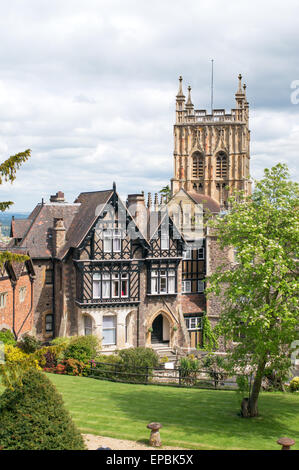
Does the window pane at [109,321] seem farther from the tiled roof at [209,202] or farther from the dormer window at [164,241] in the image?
the tiled roof at [209,202]

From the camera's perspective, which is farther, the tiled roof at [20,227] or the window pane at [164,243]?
the tiled roof at [20,227]

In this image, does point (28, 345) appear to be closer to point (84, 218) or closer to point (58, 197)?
point (84, 218)

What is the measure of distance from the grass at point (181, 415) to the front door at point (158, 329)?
16532 mm

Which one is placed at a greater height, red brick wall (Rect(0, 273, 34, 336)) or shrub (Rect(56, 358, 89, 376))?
red brick wall (Rect(0, 273, 34, 336))

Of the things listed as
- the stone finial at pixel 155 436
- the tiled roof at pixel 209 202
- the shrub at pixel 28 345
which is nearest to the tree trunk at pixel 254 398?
the stone finial at pixel 155 436

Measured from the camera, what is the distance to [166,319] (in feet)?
143

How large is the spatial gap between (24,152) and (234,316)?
31.7 feet

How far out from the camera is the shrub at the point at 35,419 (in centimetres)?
1284

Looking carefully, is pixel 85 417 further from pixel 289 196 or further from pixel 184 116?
pixel 184 116

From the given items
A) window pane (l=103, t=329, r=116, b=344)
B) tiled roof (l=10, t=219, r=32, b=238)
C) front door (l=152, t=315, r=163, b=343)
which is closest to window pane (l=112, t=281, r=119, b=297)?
window pane (l=103, t=329, r=116, b=344)

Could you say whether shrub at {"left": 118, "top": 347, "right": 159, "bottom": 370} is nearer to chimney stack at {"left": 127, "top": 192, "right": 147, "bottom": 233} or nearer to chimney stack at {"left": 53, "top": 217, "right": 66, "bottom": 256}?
chimney stack at {"left": 127, "top": 192, "right": 147, "bottom": 233}

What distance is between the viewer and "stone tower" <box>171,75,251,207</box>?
6838 cm

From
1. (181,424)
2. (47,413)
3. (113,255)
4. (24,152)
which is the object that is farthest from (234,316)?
(113,255)

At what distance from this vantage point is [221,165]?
228 ft
